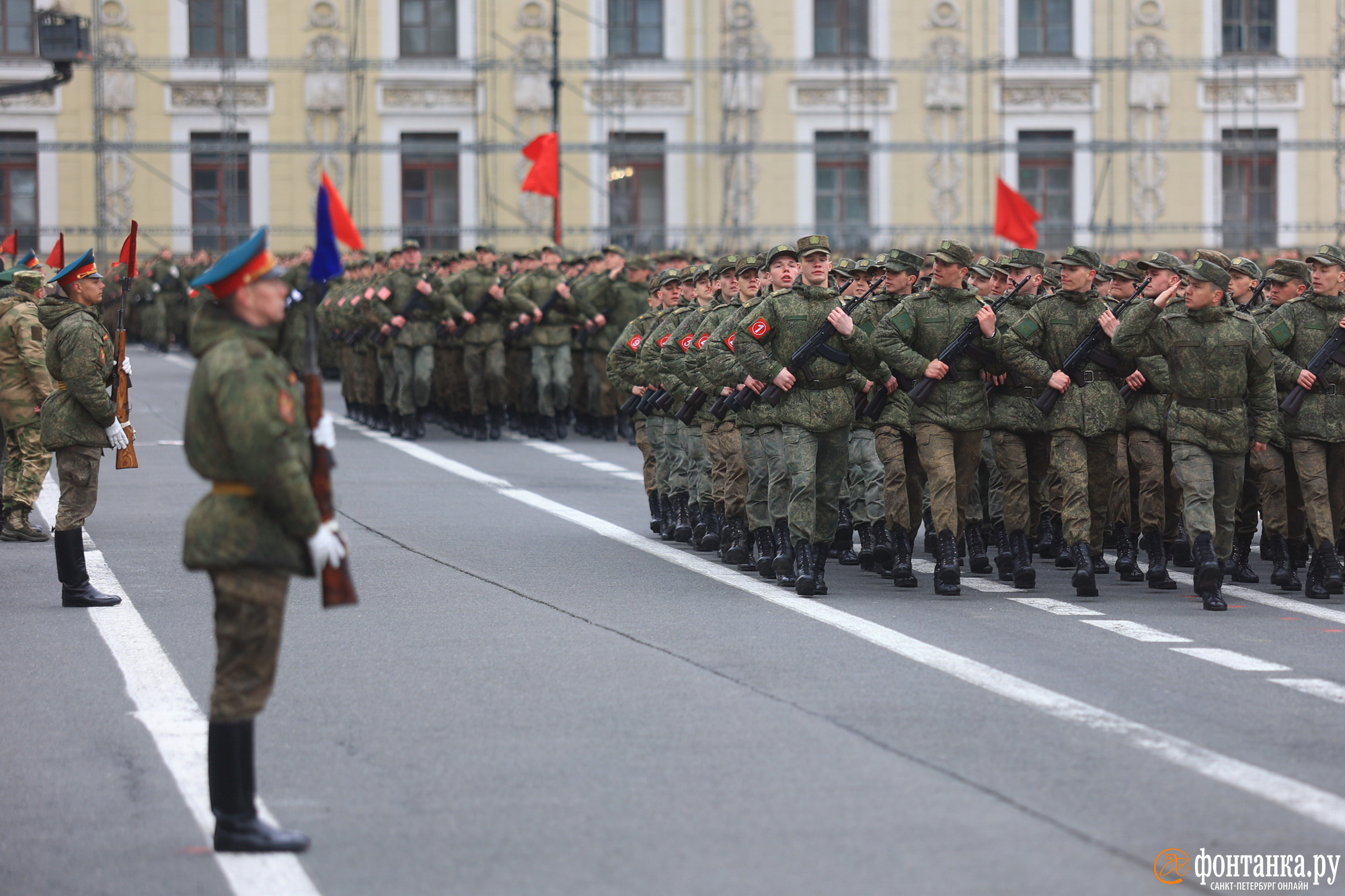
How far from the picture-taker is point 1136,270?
14.0m

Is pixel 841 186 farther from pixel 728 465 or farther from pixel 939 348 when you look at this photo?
pixel 939 348

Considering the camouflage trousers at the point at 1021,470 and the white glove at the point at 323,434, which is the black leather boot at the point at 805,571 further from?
the white glove at the point at 323,434

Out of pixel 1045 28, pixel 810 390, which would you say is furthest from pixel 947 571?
pixel 1045 28

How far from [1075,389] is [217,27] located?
2906 cm

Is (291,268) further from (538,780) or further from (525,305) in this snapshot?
(538,780)

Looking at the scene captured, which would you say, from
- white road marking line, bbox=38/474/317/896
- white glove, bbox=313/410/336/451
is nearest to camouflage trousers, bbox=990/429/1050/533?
white road marking line, bbox=38/474/317/896

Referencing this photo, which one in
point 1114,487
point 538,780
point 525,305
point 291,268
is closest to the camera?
point 538,780

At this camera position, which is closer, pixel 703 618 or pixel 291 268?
pixel 703 618

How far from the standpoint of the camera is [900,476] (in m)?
13.0

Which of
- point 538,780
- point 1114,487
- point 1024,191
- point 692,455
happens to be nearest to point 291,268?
point 1024,191

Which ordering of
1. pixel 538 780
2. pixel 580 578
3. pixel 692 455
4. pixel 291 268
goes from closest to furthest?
pixel 538 780
pixel 580 578
pixel 692 455
pixel 291 268

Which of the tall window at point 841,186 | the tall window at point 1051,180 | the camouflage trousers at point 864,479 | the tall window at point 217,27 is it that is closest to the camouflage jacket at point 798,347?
the camouflage trousers at point 864,479

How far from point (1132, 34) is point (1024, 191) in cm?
359

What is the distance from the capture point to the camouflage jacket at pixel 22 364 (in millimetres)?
15141
